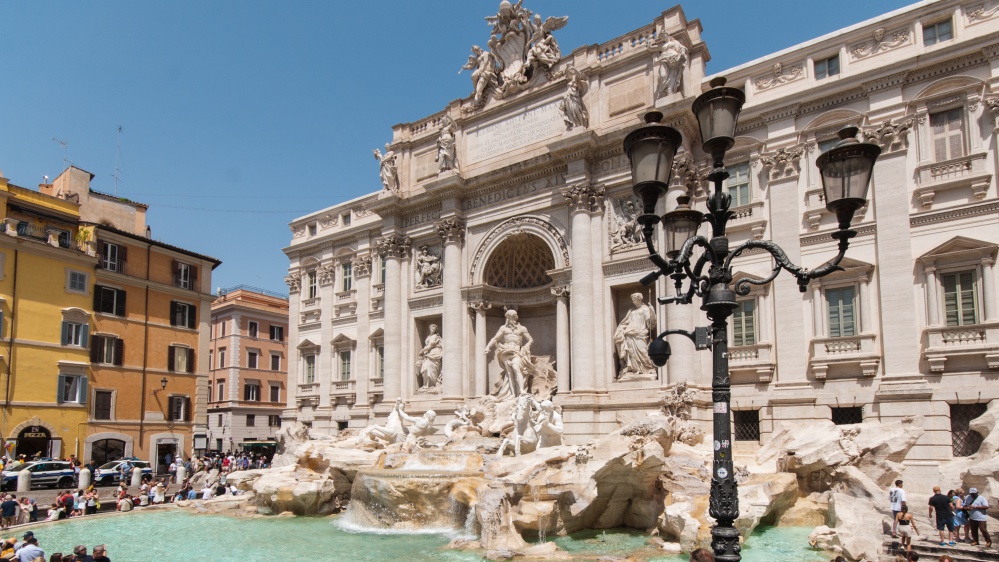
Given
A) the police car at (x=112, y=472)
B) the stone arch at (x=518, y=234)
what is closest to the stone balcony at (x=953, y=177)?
the stone arch at (x=518, y=234)

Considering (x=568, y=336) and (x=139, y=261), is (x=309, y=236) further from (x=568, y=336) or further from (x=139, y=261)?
(x=568, y=336)

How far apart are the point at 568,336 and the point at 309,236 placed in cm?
1690

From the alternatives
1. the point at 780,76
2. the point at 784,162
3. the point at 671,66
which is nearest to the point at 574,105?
the point at 671,66

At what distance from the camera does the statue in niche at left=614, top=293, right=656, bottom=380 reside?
22.5 metres

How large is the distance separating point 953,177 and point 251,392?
44.1m

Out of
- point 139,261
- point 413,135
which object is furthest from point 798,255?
point 139,261

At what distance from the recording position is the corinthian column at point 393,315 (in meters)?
29.0

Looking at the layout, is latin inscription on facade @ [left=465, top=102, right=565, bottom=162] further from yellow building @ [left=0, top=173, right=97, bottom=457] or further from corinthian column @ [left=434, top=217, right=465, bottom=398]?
yellow building @ [left=0, top=173, right=97, bottom=457]

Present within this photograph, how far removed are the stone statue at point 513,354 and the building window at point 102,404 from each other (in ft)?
65.9

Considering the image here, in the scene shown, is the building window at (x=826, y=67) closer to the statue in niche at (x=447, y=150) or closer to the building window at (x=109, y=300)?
the statue in niche at (x=447, y=150)

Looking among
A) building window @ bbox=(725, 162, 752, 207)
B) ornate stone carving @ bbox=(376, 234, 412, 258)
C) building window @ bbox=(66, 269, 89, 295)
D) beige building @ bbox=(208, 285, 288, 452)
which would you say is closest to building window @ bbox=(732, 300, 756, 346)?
building window @ bbox=(725, 162, 752, 207)

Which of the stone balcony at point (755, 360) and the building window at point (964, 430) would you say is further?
the stone balcony at point (755, 360)

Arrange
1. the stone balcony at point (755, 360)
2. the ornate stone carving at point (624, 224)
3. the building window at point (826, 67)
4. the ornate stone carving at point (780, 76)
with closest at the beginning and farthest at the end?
the stone balcony at point (755, 360)
the building window at point (826, 67)
the ornate stone carving at point (780, 76)
the ornate stone carving at point (624, 224)

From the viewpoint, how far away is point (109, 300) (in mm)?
35094
